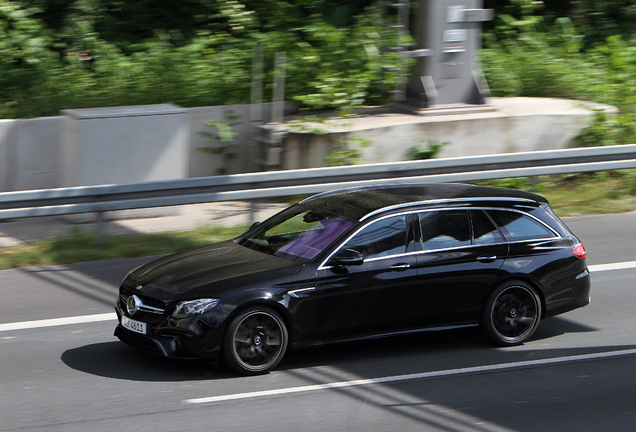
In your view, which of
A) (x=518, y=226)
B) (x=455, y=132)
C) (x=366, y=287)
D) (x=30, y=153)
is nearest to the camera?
(x=366, y=287)

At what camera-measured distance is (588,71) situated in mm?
17922

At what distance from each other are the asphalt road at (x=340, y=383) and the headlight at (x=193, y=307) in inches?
21.6

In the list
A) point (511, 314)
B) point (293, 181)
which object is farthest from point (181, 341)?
point (293, 181)

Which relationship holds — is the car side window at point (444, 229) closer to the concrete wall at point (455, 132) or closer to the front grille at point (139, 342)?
the front grille at point (139, 342)

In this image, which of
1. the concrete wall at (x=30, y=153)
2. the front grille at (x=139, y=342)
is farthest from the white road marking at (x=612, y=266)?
the concrete wall at (x=30, y=153)

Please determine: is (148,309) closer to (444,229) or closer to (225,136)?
(444,229)

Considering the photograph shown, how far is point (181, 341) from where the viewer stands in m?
6.58

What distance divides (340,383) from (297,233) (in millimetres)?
1470

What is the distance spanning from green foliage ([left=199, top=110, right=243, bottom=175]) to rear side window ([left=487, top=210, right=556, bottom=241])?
7300 millimetres

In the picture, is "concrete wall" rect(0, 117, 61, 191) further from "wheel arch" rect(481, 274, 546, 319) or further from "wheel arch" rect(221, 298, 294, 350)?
"wheel arch" rect(481, 274, 546, 319)

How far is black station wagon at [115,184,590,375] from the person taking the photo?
6.63 metres

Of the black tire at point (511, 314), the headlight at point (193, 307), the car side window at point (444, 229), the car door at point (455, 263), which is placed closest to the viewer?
the headlight at point (193, 307)

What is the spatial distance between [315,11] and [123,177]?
7.62m

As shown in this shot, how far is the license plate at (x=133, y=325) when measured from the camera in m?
6.73
